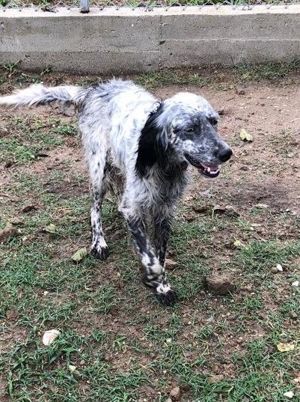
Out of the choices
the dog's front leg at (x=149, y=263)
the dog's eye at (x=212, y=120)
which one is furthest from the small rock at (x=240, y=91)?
the dog's eye at (x=212, y=120)

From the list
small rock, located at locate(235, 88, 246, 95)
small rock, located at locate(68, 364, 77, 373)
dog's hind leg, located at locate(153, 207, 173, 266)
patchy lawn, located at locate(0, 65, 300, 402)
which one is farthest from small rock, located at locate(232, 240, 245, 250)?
small rock, located at locate(235, 88, 246, 95)

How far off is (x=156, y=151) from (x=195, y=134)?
0.93 feet

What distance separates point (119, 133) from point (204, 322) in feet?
4.23

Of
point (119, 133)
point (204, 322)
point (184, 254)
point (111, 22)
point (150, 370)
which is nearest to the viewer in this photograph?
point (150, 370)

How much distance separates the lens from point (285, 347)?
3561 millimetres

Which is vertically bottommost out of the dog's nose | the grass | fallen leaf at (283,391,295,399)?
fallen leaf at (283,391,295,399)

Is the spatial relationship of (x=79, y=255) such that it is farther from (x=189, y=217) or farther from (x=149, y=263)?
(x=189, y=217)

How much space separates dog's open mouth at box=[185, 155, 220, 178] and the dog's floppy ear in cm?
18

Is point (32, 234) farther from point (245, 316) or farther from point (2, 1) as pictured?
point (2, 1)

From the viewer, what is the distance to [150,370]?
344 centimetres

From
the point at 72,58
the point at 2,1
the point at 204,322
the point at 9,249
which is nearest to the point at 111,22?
the point at 72,58

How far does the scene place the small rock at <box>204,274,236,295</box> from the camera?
395cm

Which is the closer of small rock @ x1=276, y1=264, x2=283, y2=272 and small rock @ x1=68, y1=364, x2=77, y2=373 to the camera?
small rock @ x1=68, y1=364, x2=77, y2=373

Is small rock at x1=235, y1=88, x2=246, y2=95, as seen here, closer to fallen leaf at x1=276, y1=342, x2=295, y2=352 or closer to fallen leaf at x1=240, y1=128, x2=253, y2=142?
fallen leaf at x1=240, y1=128, x2=253, y2=142
